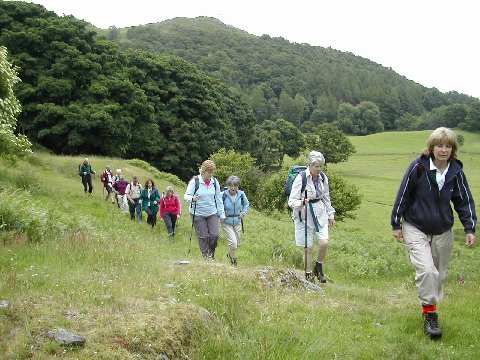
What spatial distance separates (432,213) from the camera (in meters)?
6.21

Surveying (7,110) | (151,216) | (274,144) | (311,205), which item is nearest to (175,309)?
(311,205)

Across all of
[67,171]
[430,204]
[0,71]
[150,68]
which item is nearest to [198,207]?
[430,204]

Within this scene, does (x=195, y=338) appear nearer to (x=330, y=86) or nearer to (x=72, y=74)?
(x=72, y=74)

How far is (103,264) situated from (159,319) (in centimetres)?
292

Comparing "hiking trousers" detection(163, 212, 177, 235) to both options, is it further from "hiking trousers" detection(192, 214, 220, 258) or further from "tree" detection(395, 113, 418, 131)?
"tree" detection(395, 113, 418, 131)

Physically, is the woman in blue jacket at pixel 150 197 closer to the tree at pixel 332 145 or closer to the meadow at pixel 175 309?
the meadow at pixel 175 309

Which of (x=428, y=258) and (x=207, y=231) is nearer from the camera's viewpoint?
(x=428, y=258)

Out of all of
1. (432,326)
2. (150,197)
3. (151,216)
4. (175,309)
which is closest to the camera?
(175,309)

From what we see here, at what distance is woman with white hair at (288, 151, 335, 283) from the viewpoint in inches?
341

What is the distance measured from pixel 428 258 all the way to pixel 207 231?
5.32 m

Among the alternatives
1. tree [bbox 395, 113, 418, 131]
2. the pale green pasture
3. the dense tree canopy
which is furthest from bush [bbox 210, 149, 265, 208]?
tree [bbox 395, 113, 418, 131]

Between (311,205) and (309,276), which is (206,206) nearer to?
(311,205)

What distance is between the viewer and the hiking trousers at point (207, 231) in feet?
34.1

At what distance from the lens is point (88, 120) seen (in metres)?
39.3
